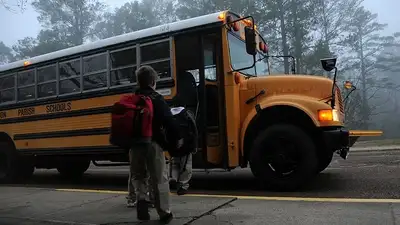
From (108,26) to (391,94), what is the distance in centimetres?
3870

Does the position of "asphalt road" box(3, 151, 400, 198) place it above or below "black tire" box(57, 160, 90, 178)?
below

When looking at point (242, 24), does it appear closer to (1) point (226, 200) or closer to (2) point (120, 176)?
(1) point (226, 200)

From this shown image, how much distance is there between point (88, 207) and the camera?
5.75 meters

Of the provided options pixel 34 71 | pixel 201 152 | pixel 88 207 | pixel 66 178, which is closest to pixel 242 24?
pixel 201 152

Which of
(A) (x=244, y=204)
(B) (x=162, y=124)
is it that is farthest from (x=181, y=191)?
(B) (x=162, y=124)

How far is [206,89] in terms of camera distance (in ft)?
24.0

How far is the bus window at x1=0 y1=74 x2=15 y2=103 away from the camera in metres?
10.0

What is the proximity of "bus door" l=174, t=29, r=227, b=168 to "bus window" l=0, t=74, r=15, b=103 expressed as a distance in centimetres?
462

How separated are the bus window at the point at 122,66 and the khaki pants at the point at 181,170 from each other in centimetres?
197

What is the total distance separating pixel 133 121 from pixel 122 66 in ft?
12.1

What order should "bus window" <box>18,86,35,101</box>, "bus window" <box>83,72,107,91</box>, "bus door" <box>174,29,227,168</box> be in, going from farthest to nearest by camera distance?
1. "bus window" <box>18,86,35,101</box>
2. "bus window" <box>83,72,107,91</box>
3. "bus door" <box>174,29,227,168</box>

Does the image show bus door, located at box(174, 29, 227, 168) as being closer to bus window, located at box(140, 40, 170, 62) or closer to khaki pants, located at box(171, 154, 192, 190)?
bus window, located at box(140, 40, 170, 62)

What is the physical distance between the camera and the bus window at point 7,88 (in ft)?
32.8

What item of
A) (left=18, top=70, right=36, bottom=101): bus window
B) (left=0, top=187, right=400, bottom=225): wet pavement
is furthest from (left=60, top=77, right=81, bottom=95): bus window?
(left=0, top=187, right=400, bottom=225): wet pavement
